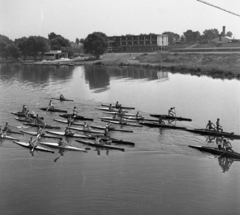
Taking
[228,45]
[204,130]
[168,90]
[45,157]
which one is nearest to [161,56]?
[228,45]

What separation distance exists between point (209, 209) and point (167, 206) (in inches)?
91.3

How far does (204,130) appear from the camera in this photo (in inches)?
1184

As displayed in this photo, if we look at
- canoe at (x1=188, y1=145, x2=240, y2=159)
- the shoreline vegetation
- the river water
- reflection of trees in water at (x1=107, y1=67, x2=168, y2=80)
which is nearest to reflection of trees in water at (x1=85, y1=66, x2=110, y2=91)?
reflection of trees in water at (x1=107, y1=67, x2=168, y2=80)

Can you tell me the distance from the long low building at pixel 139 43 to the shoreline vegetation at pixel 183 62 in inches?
581

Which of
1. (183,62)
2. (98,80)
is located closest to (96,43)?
(183,62)

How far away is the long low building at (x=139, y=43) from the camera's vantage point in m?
138

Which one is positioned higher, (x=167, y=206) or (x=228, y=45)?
(x=228, y=45)

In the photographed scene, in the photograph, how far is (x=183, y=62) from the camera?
101250 mm

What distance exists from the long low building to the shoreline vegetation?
48.4 feet

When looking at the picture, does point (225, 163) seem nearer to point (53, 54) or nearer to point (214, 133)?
point (214, 133)

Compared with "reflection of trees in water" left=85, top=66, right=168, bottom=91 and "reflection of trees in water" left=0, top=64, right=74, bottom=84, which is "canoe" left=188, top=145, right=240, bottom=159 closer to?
"reflection of trees in water" left=85, top=66, right=168, bottom=91

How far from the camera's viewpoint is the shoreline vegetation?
257 ft

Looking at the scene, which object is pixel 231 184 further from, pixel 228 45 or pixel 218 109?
pixel 228 45

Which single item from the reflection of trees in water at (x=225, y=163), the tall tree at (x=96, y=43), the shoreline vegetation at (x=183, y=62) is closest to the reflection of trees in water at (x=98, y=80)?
the shoreline vegetation at (x=183, y=62)
